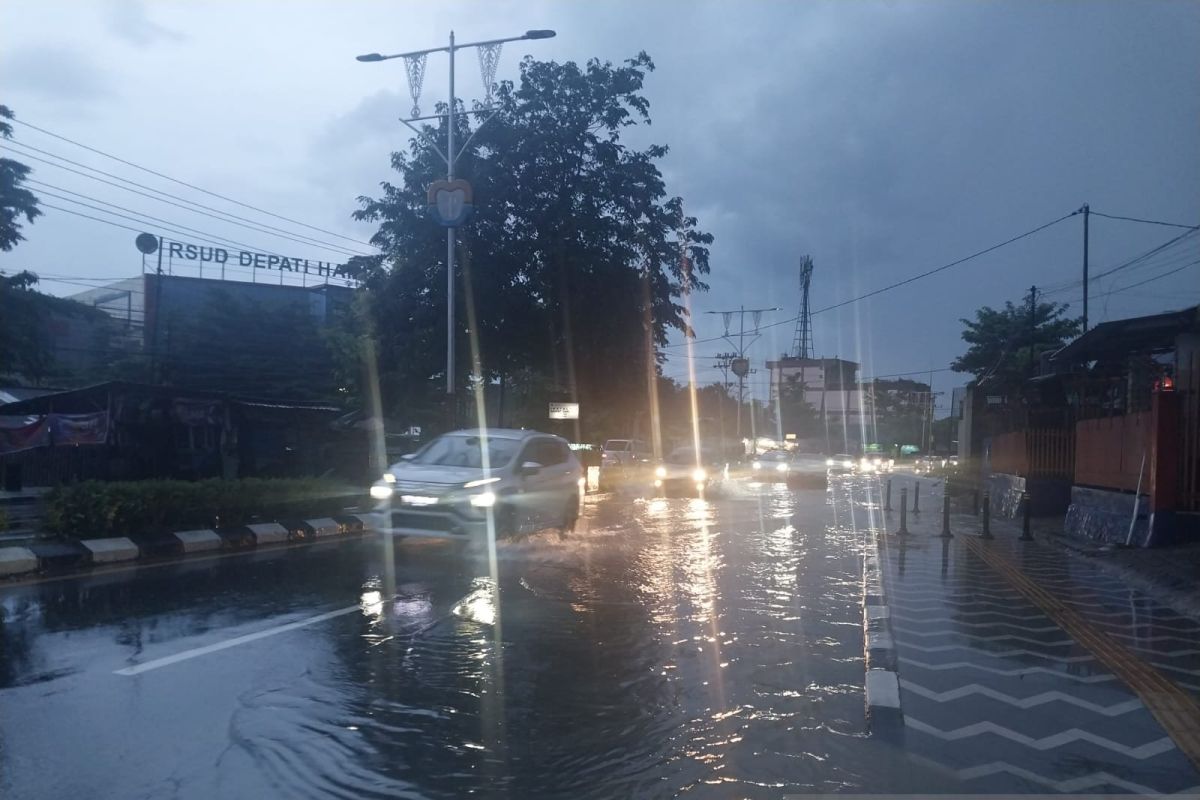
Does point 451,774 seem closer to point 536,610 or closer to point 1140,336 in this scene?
point 536,610

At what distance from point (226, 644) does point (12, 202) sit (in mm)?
22670

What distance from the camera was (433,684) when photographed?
6.75 meters

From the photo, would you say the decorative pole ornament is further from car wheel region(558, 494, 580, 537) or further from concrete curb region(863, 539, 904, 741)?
concrete curb region(863, 539, 904, 741)

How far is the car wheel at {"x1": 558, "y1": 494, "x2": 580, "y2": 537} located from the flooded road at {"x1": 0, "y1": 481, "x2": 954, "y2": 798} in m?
4.66

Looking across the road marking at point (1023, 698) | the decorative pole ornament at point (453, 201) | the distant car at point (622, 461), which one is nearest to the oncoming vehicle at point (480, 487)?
the decorative pole ornament at point (453, 201)

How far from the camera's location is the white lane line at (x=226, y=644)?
6926mm

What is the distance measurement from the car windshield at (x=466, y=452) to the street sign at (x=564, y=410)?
604 inches

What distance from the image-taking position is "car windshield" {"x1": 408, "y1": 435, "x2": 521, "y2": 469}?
14977mm

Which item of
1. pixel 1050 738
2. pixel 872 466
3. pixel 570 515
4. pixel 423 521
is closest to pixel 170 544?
pixel 423 521

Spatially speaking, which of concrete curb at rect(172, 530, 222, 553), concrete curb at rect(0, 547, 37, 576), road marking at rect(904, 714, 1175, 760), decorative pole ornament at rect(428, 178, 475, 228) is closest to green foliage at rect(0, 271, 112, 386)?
decorative pole ornament at rect(428, 178, 475, 228)

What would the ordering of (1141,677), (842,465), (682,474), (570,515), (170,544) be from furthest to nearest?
(842,465)
(682,474)
(570,515)
(170,544)
(1141,677)

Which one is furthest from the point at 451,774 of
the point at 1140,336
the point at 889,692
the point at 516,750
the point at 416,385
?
the point at 416,385

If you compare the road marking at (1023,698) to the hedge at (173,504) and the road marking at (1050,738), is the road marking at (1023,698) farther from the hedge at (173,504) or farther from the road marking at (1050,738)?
the hedge at (173,504)

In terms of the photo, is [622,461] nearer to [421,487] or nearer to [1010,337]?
[1010,337]
